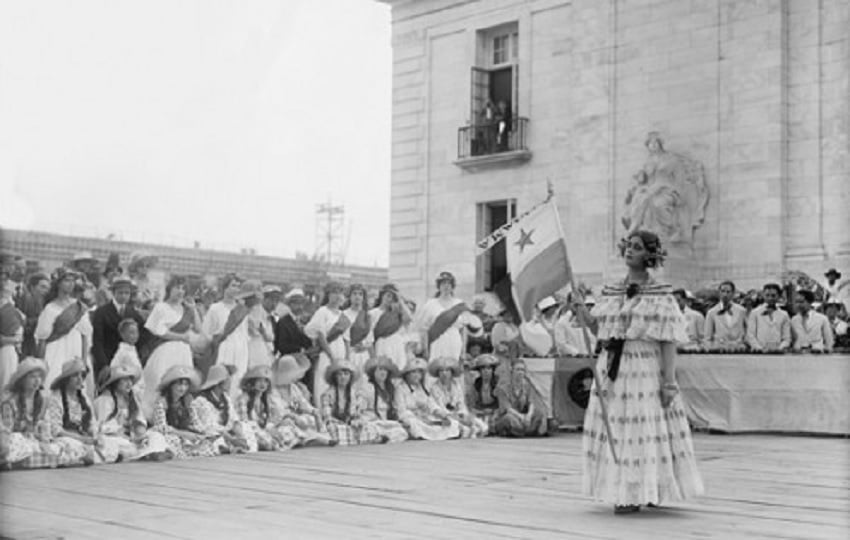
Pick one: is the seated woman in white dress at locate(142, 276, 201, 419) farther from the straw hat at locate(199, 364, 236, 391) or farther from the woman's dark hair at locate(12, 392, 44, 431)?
the woman's dark hair at locate(12, 392, 44, 431)

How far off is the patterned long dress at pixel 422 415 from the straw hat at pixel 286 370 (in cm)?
155

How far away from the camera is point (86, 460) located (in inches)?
418

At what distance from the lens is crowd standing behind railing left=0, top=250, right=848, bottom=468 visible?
1071cm

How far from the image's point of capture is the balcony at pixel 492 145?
24.1 m

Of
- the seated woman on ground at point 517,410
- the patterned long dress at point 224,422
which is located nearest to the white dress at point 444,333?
the seated woman on ground at point 517,410

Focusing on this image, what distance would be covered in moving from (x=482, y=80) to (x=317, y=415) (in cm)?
1364

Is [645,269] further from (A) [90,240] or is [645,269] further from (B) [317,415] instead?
(A) [90,240]

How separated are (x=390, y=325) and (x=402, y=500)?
554cm

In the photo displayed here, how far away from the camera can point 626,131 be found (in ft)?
71.1

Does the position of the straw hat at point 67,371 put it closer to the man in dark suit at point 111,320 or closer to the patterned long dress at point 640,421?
the man in dark suit at point 111,320

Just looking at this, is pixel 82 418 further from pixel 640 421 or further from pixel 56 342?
pixel 640 421

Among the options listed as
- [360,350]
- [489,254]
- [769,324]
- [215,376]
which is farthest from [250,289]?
[489,254]

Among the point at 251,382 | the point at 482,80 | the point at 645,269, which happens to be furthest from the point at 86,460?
the point at 482,80

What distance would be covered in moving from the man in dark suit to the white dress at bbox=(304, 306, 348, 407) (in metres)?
2.23
